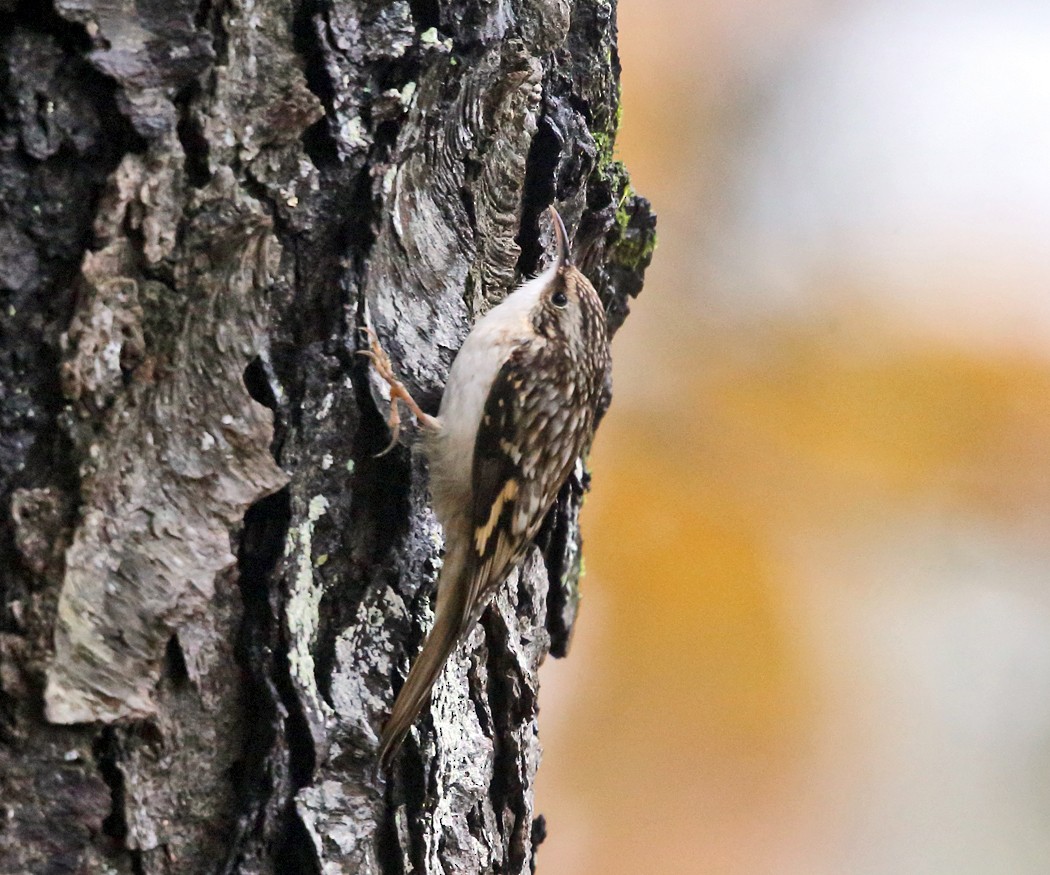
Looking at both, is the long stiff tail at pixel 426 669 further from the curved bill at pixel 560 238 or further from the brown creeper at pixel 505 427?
the curved bill at pixel 560 238

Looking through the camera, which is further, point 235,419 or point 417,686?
point 417,686

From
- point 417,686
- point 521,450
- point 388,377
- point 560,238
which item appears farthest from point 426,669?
point 560,238

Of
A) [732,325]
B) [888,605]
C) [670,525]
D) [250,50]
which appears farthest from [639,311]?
[250,50]

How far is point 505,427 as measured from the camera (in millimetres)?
2039

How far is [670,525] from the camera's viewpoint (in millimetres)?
3191

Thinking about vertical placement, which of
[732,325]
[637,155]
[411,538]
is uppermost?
[637,155]

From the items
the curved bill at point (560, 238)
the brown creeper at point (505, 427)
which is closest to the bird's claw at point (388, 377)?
the brown creeper at point (505, 427)

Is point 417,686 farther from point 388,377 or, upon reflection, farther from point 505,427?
point 505,427

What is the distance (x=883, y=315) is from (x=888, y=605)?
2.95 ft

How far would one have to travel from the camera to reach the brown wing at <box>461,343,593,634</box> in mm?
1866

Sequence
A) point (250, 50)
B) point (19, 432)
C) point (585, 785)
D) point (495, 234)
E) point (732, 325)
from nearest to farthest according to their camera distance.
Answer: point (19, 432) < point (250, 50) < point (495, 234) < point (585, 785) < point (732, 325)

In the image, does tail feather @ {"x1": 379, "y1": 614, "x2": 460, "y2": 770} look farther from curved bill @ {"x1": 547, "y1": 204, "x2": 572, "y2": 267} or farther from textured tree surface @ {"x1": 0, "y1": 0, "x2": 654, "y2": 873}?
curved bill @ {"x1": 547, "y1": 204, "x2": 572, "y2": 267}

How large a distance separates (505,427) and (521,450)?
51 mm

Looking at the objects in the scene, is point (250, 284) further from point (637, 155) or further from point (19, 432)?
point (637, 155)
